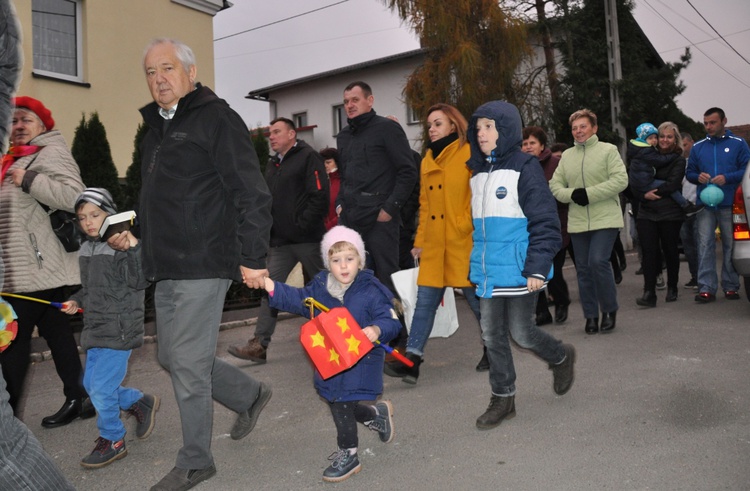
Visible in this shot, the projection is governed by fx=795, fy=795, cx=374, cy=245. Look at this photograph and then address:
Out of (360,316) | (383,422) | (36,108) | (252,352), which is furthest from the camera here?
(252,352)

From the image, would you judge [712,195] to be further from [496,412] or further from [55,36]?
[55,36]

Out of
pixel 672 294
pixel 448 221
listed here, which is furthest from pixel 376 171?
pixel 672 294

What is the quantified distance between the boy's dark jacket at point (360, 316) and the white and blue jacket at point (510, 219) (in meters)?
0.85

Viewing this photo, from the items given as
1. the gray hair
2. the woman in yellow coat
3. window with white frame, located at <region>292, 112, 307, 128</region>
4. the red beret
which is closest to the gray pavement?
the woman in yellow coat

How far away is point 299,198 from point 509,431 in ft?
10.4

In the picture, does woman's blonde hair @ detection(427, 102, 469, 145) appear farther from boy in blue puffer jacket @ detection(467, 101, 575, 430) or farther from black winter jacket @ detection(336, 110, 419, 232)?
boy in blue puffer jacket @ detection(467, 101, 575, 430)

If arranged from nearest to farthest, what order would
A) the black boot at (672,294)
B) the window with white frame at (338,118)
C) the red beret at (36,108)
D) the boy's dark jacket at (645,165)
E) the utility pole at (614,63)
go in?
the red beret at (36,108) → the boy's dark jacket at (645,165) → the black boot at (672,294) → the utility pole at (614,63) → the window with white frame at (338,118)

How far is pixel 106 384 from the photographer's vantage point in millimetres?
4297

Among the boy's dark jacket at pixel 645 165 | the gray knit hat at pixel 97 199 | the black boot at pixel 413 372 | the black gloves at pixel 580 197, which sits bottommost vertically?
the black boot at pixel 413 372

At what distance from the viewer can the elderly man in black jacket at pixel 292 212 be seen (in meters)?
6.79

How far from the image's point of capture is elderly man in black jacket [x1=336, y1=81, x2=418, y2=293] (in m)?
6.38

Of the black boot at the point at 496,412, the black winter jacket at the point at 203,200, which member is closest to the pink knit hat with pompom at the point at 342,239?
the black winter jacket at the point at 203,200

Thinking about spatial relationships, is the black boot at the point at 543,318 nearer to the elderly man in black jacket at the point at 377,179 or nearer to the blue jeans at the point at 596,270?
the blue jeans at the point at 596,270

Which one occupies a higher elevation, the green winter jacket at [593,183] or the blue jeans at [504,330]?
the green winter jacket at [593,183]
